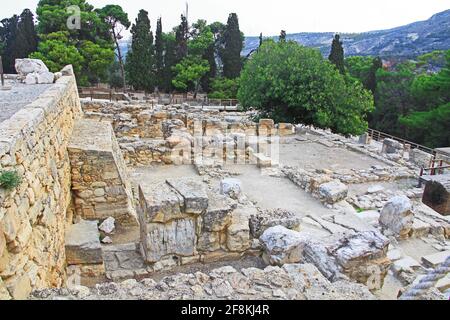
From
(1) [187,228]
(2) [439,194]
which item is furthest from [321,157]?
(2) [439,194]

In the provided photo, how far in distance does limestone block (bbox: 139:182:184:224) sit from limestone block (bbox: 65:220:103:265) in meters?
0.73

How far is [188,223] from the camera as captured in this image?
5113 millimetres

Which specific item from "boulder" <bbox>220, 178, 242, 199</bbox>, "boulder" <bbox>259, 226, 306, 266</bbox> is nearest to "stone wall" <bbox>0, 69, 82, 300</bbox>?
"boulder" <bbox>259, 226, 306, 266</bbox>

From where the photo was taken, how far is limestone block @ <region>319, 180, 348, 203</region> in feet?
26.6

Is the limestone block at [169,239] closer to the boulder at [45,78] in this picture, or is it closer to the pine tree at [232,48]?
the boulder at [45,78]

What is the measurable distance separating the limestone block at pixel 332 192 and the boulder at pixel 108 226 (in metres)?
4.49

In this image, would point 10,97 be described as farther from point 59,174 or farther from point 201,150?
point 201,150

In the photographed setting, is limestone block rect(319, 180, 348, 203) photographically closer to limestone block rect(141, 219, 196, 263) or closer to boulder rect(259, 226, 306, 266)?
boulder rect(259, 226, 306, 266)

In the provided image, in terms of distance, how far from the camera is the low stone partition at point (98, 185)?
261 inches

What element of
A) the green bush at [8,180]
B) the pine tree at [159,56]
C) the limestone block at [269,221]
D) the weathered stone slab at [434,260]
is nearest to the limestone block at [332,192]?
the limestone block at [269,221]

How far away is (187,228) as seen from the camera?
5.14m

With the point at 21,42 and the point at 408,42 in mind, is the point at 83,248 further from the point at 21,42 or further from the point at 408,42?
the point at 408,42

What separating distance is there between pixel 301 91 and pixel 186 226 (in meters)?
13.3
